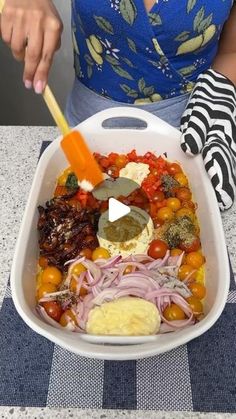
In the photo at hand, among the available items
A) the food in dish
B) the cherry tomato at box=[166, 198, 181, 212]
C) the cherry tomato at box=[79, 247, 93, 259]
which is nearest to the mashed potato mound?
the food in dish

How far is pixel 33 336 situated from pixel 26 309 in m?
0.09

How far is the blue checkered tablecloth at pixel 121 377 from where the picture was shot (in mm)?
522

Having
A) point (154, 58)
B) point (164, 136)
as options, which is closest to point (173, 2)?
point (154, 58)

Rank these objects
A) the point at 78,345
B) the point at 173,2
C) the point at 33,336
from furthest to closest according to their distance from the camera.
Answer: the point at 173,2 < the point at 33,336 < the point at 78,345

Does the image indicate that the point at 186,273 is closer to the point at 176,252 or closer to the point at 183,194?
the point at 176,252

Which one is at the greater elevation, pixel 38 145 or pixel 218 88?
pixel 218 88

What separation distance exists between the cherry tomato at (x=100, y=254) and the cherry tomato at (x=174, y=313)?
12 cm

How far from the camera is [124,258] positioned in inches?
25.6

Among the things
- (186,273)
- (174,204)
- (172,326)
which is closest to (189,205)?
(174,204)

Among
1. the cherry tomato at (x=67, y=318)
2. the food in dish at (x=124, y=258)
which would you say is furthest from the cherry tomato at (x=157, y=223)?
the cherry tomato at (x=67, y=318)

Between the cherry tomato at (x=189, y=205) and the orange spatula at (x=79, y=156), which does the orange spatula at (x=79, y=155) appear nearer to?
the orange spatula at (x=79, y=156)

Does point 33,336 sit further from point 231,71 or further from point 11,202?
point 231,71

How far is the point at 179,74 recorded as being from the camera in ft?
2.75

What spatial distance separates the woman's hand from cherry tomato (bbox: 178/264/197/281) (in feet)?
1.07
